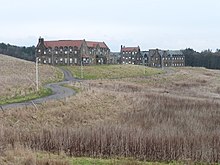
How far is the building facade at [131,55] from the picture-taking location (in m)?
145

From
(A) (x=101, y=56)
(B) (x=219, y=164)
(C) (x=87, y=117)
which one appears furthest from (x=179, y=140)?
(A) (x=101, y=56)

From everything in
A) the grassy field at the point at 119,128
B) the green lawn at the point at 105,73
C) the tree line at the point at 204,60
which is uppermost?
the tree line at the point at 204,60

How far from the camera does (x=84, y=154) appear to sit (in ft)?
62.1

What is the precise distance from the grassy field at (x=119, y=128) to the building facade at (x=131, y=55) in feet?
340

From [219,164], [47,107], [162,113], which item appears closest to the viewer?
[219,164]

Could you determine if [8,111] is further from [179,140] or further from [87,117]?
[179,140]

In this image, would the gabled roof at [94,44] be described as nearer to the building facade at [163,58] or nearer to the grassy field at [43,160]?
the building facade at [163,58]

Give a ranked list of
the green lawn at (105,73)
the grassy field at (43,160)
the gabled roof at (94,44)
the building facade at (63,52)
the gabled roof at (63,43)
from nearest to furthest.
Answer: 1. the grassy field at (43,160)
2. the green lawn at (105,73)
3. the building facade at (63,52)
4. the gabled roof at (63,43)
5. the gabled roof at (94,44)

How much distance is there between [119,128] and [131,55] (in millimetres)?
123869

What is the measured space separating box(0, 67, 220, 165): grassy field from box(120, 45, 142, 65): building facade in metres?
104

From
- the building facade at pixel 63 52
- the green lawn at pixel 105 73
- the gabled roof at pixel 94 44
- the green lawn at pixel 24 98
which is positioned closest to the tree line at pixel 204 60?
the gabled roof at pixel 94 44

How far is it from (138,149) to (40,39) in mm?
95776

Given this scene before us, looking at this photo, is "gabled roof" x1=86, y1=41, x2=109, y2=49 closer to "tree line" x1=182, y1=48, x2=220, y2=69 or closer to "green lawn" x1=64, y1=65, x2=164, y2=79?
"green lawn" x1=64, y1=65, x2=164, y2=79

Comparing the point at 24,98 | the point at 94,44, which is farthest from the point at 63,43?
the point at 24,98
